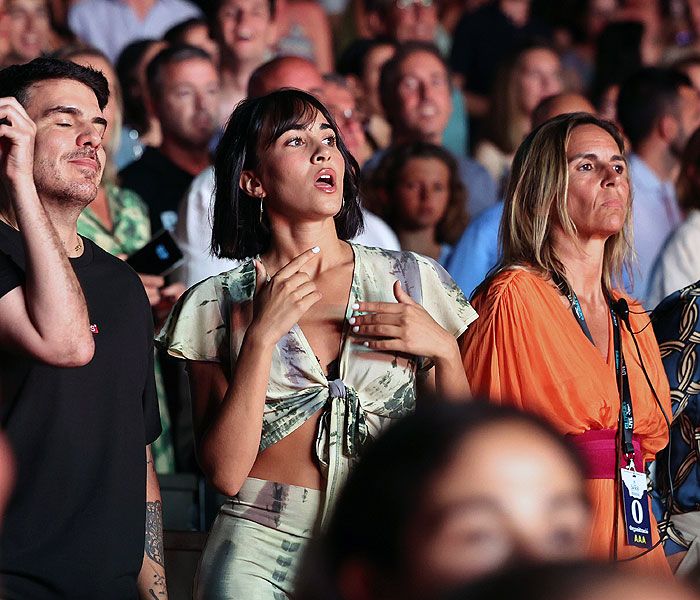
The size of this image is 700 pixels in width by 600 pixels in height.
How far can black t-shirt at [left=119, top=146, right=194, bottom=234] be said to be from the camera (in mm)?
5512

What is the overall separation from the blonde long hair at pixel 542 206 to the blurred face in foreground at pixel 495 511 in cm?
238

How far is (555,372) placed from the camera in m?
3.59

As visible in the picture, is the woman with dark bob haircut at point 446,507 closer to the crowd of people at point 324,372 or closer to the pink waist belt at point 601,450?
the crowd of people at point 324,372

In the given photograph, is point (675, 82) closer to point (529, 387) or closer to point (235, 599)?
point (529, 387)

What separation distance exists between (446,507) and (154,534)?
1.92 m

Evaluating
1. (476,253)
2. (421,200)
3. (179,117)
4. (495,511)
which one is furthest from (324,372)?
(179,117)

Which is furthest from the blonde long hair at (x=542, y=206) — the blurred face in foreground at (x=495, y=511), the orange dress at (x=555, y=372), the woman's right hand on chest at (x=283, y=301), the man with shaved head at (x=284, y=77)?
the blurred face in foreground at (x=495, y=511)

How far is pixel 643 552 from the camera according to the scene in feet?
11.6

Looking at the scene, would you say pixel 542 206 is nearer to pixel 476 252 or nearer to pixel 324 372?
pixel 324 372

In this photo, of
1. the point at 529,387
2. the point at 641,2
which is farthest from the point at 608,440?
the point at 641,2

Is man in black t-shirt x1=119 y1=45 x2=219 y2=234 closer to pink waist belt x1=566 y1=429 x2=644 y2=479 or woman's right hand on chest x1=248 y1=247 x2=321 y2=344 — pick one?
woman's right hand on chest x1=248 y1=247 x2=321 y2=344

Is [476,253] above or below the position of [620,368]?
above

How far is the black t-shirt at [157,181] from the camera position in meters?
5.51

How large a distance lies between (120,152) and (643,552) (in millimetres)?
3779
